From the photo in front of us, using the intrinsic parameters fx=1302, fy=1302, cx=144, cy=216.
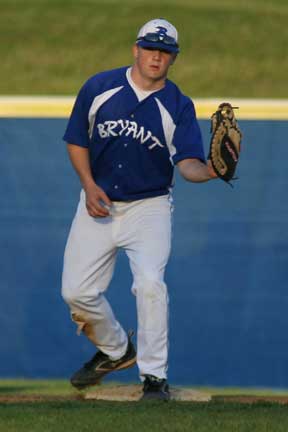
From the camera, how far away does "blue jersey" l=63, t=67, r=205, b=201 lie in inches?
250

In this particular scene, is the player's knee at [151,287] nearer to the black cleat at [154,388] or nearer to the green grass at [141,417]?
the black cleat at [154,388]

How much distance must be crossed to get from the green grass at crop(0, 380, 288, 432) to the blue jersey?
1.13m

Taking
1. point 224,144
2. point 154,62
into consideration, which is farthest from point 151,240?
point 154,62

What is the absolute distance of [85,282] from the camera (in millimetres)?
6531

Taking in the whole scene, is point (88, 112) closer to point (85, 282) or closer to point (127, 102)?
point (127, 102)

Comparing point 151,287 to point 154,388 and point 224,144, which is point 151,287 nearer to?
point 154,388

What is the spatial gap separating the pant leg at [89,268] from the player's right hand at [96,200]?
16 cm

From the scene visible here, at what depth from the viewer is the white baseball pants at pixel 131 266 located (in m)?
6.26

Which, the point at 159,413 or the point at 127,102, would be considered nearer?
the point at 159,413

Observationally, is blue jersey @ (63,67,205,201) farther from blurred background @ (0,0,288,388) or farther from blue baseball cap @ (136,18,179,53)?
blurred background @ (0,0,288,388)

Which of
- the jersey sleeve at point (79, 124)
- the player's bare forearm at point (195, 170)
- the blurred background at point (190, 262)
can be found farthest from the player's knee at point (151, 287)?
the blurred background at point (190, 262)

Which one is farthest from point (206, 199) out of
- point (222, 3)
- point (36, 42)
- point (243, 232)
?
point (222, 3)

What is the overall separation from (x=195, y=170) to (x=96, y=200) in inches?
20.1

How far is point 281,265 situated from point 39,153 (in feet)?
5.52
